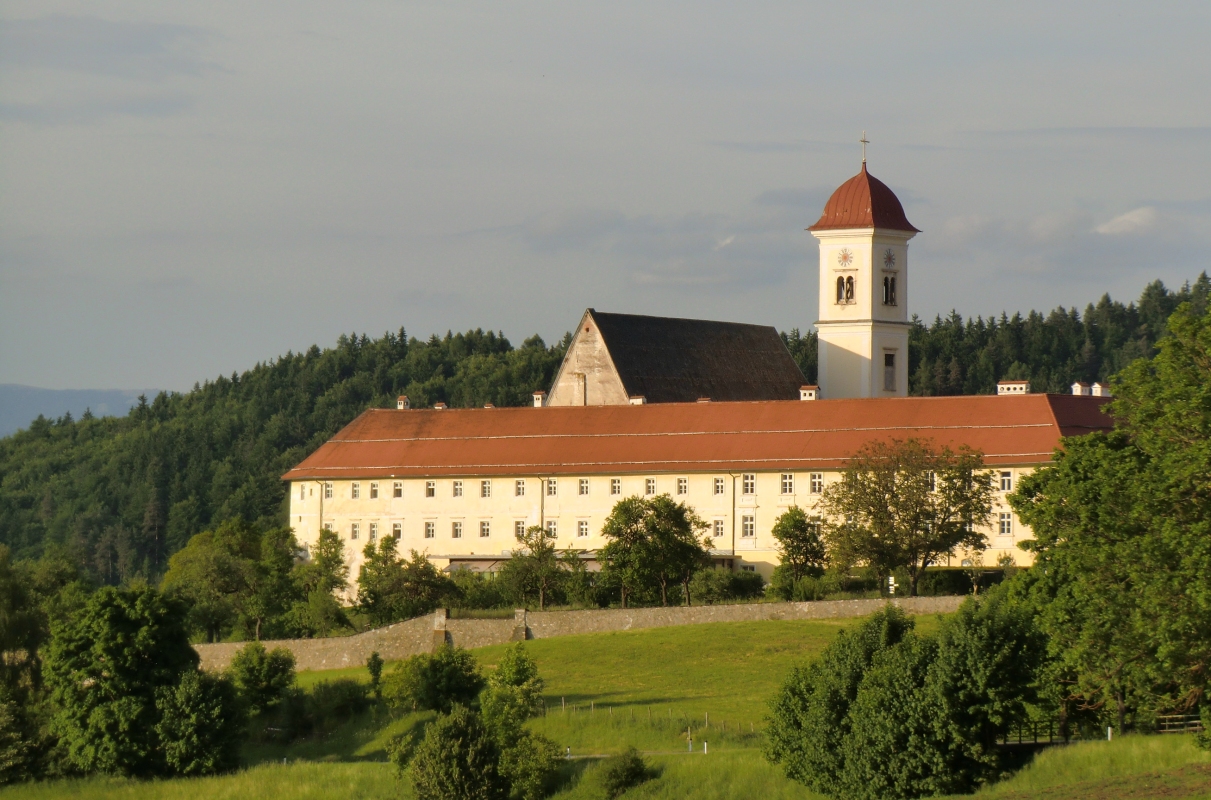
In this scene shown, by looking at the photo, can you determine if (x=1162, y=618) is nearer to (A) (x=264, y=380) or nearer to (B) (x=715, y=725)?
(B) (x=715, y=725)

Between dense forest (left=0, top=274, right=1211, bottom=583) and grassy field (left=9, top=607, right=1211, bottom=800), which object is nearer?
grassy field (left=9, top=607, right=1211, bottom=800)

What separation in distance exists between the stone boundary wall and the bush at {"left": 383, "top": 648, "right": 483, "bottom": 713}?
768 cm

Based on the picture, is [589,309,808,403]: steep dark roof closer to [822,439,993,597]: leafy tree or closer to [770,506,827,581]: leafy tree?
[770,506,827,581]: leafy tree

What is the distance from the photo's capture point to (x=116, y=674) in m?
56.9

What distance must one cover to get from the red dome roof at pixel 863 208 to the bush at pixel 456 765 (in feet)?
169

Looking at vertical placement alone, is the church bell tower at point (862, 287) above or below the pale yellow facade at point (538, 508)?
above

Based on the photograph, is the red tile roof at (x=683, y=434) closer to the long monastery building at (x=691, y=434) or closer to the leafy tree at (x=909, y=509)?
the long monastery building at (x=691, y=434)

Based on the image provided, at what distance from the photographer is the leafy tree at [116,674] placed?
2192 inches

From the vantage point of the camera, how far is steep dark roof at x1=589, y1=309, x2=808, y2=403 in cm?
9300

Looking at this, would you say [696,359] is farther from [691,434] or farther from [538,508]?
[538,508]

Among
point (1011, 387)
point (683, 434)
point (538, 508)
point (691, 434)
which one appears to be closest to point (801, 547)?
point (691, 434)

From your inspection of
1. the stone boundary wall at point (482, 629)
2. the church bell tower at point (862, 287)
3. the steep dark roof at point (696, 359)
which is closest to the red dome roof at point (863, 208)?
the church bell tower at point (862, 287)

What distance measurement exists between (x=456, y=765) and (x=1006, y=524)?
30425mm

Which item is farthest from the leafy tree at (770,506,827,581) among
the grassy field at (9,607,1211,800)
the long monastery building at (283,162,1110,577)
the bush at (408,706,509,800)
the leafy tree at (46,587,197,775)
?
the bush at (408,706,509,800)
